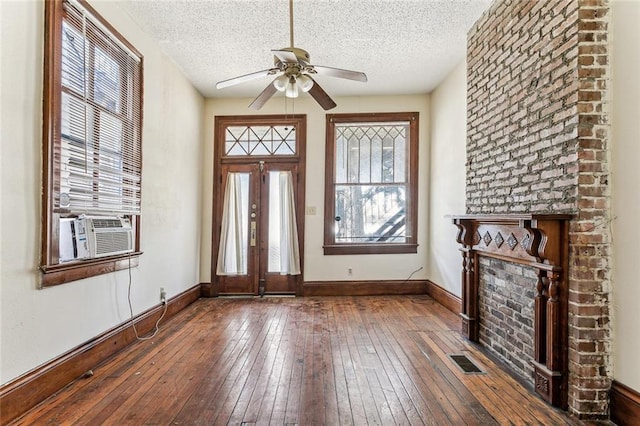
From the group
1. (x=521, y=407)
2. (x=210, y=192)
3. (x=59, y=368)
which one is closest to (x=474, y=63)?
(x=521, y=407)

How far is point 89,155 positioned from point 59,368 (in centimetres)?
151

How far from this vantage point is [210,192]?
492 centimetres

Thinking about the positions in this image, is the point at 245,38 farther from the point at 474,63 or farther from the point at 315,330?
the point at 315,330

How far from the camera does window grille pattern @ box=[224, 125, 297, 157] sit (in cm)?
494

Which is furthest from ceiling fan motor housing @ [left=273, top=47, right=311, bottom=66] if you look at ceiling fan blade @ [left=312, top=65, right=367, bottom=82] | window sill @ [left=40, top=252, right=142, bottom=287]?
window sill @ [left=40, top=252, right=142, bottom=287]

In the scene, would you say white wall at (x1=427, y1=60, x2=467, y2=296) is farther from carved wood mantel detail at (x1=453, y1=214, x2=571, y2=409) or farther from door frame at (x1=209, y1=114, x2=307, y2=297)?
door frame at (x1=209, y1=114, x2=307, y2=297)

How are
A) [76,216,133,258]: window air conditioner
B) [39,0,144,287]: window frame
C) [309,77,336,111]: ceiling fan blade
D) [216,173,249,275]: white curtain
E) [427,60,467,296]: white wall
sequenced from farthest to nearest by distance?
[216,173,249,275]: white curtain
[427,60,467,296]: white wall
[309,77,336,111]: ceiling fan blade
[76,216,133,258]: window air conditioner
[39,0,144,287]: window frame

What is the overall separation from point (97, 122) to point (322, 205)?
3.05 m

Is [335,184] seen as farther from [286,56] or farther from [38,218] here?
[38,218]

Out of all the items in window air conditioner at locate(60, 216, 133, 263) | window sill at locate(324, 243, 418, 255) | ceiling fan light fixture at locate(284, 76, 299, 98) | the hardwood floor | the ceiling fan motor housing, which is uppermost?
the ceiling fan motor housing

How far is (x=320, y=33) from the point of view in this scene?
3211mm

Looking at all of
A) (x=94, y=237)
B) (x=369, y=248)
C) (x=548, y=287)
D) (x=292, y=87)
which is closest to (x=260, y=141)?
(x=369, y=248)

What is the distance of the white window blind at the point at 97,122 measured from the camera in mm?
2191

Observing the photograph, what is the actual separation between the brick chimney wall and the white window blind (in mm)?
3274
